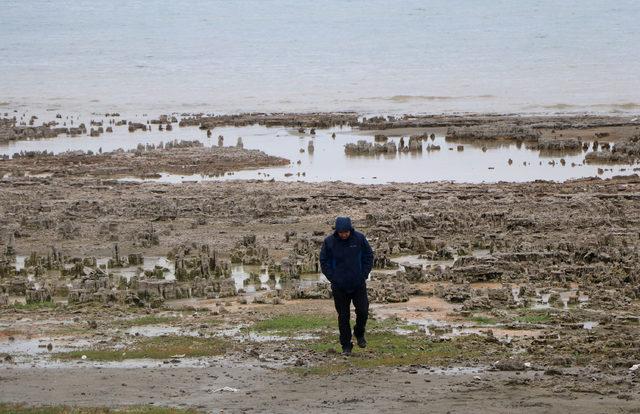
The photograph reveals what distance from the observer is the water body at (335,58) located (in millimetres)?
63031

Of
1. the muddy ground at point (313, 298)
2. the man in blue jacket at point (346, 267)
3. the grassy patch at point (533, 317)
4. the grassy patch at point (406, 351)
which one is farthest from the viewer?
the grassy patch at point (533, 317)

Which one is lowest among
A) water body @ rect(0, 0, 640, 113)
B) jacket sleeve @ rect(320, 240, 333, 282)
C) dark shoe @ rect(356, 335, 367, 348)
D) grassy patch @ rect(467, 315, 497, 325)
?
grassy patch @ rect(467, 315, 497, 325)

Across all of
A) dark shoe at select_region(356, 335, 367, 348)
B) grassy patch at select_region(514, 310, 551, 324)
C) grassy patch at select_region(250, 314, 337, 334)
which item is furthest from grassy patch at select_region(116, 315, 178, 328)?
grassy patch at select_region(514, 310, 551, 324)

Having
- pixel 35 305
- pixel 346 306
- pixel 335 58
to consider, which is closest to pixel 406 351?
pixel 346 306

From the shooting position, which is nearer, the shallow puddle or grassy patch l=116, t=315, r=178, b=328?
grassy patch l=116, t=315, r=178, b=328

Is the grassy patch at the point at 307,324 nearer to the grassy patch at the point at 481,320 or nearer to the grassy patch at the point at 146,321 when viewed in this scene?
the grassy patch at the point at 481,320

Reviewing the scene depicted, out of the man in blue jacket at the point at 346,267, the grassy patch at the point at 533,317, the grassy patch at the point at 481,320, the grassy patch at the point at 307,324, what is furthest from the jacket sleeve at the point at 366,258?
the grassy patch at the point at 533,317

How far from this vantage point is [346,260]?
564 inches

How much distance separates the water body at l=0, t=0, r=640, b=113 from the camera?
6303cm

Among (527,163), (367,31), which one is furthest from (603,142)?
(367,31)

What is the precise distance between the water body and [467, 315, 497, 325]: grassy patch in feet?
125

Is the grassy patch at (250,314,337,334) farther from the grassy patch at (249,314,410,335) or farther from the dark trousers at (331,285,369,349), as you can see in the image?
the dark trousers at (331,285,369,349)

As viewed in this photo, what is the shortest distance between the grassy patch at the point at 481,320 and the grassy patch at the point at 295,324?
6.10ft

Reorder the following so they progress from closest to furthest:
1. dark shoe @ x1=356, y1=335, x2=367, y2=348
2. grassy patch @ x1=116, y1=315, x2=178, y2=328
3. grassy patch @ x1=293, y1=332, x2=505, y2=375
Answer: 1. grassy patch @ x1=293, y1=332, x2=505, y2=375
2. dark shoe @ x1=356, y1=335, x2=367, y2=348
3. grassy patch @ x1=116, y1=315, x2=178, y2=328
